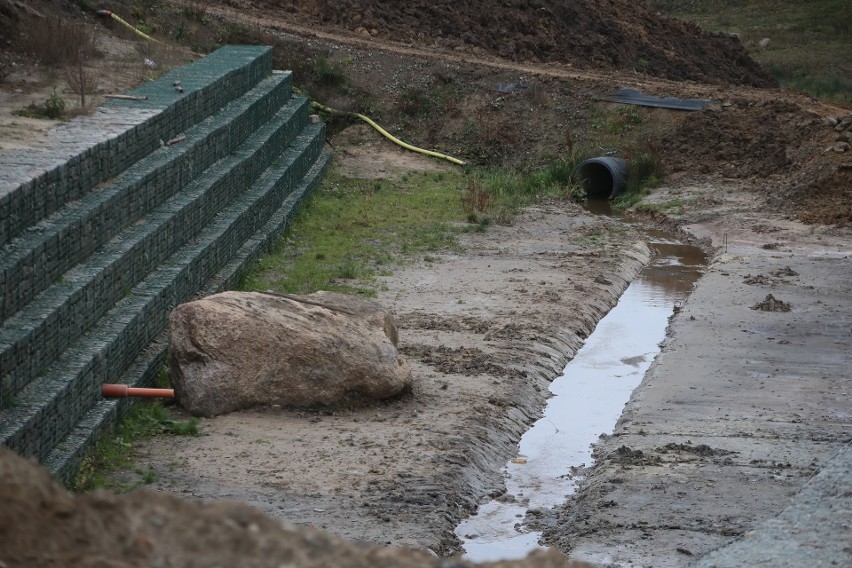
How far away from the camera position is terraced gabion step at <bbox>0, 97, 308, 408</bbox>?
10094 mm

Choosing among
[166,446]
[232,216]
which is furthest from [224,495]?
[232,216]

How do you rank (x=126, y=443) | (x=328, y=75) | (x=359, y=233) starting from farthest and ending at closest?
(x=328, y=75)
(x=359, y=233)
(x=126, y=443)

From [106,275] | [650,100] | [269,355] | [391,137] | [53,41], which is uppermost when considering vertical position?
[650,100]

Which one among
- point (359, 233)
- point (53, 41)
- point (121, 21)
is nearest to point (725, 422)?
point (359, 233)

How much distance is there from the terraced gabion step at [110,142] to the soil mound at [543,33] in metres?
11.8

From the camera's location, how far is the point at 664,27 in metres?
35.2

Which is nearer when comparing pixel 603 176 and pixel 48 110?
pixel 48 110

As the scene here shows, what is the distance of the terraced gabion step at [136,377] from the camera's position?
1022 centimetres

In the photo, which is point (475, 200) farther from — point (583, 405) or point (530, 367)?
point (583, 405)

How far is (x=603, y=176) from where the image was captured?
25.6m

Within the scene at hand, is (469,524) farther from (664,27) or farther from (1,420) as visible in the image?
(664,27)

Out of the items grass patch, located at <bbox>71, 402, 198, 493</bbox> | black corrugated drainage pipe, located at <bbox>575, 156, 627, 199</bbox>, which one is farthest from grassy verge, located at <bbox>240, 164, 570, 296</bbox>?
grass patch, located at <bbox>71, 402, 198, 493</bbox>

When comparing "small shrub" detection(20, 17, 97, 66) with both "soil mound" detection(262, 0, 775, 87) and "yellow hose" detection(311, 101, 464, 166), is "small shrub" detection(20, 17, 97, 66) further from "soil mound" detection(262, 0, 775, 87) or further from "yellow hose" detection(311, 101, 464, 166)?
"soil mound" detection(262, 0, 775, 87)

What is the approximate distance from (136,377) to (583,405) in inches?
183
